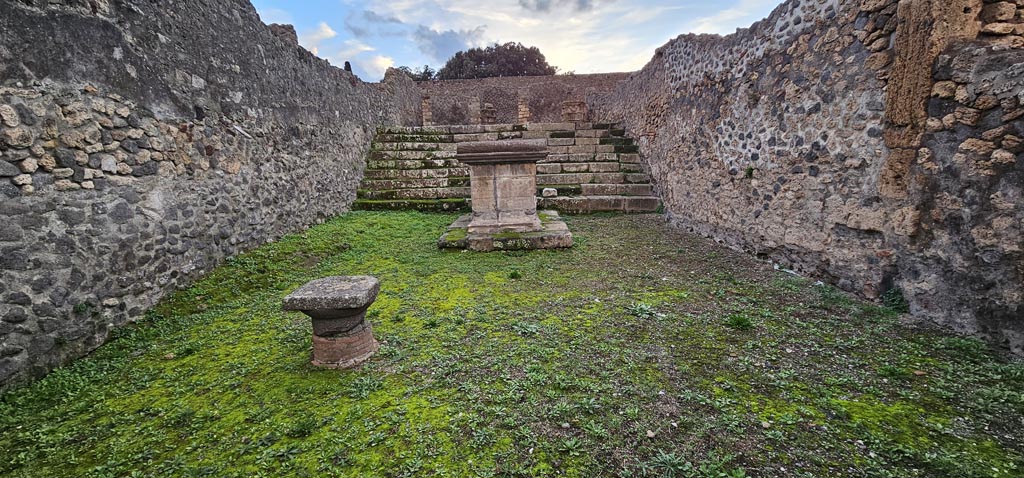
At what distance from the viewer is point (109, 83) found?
3947 mm

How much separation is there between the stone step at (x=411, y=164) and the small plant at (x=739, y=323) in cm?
896

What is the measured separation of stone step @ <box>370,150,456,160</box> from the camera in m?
11.9

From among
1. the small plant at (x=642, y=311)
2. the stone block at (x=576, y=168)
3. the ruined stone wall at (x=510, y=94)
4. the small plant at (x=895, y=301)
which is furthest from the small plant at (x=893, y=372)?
the ruined stone wall at (x=510, y=94)

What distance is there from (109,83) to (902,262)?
708 centimetres

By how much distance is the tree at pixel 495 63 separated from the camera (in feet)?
112

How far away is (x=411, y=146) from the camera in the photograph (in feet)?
40.4

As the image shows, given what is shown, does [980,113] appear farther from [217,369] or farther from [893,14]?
[217,369]

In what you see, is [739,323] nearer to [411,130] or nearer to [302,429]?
[302,429]

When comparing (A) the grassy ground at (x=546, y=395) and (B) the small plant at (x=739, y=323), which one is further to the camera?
(B) the small plant at (x=739, y=323)

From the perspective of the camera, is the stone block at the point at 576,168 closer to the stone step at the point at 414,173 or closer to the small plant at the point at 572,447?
the stone step at the point at 414,173

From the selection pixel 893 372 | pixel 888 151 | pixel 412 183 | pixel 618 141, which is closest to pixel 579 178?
pixel 618 141

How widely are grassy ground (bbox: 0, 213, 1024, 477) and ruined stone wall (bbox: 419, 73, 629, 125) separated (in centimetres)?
1954

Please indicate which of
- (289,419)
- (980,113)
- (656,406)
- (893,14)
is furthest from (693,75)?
(289,419)

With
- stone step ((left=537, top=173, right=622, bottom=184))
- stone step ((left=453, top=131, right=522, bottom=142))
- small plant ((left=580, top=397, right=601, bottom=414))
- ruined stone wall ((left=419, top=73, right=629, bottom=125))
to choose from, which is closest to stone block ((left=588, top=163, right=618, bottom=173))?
stone step ((left=537, top=173, right=622, bottom=184))
